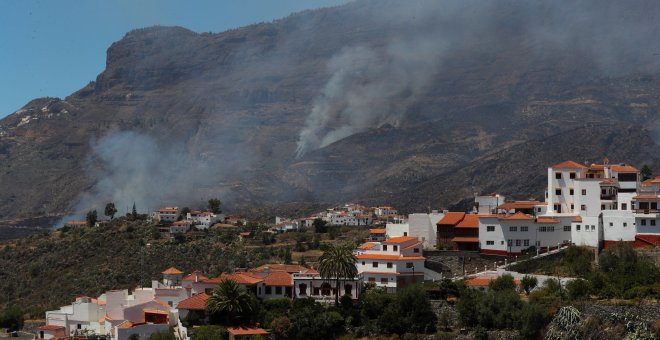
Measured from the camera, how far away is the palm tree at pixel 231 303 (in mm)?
60312

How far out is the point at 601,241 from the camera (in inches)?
2687

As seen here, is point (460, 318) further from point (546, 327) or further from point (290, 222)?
point (290, 222)

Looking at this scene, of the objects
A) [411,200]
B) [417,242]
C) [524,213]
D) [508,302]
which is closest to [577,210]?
[524,213]

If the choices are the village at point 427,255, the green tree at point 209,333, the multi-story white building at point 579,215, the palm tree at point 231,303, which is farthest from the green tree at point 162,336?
the multi-story white building at point 579,215

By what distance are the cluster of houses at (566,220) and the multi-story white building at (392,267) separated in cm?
641

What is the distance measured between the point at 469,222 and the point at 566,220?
279 inches

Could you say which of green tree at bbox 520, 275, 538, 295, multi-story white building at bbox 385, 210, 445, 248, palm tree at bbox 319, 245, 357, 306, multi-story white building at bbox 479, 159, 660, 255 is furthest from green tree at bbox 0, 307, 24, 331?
green tree at bbox 520, 275, 538, 295

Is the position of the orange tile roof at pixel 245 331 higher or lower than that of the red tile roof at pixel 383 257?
lower

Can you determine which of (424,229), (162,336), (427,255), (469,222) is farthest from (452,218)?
(162,336)

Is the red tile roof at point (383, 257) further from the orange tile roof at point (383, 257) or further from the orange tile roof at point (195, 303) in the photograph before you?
the orange tile roof at point (195, 303)

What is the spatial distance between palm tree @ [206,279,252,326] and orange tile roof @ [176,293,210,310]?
84 cm

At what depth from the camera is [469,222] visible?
243 feet

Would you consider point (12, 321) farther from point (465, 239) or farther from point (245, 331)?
point (465, 239)

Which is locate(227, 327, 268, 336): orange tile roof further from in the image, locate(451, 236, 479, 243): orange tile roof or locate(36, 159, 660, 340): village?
locate(451, 236, 479, 243): orange tile roof
